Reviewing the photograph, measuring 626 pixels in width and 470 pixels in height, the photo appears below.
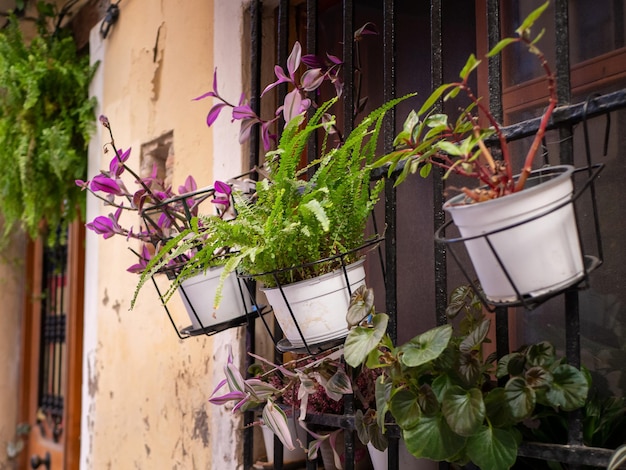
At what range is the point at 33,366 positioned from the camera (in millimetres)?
3590

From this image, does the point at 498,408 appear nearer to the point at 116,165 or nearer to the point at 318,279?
the point at 318,279

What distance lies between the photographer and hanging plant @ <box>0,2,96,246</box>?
244cm

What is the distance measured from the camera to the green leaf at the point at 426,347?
3.06 feet

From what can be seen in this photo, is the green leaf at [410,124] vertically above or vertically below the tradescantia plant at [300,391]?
above

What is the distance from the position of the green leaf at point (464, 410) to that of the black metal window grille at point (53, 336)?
2752 mm

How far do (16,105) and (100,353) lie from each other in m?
1.02

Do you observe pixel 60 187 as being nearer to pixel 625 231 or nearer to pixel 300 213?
pixel 300 213

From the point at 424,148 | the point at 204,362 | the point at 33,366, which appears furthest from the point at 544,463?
the point at 33,366

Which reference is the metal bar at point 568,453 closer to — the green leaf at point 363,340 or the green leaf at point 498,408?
the green leaf at point 498,408

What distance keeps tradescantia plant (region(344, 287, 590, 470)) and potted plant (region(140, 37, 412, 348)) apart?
0.10 meters

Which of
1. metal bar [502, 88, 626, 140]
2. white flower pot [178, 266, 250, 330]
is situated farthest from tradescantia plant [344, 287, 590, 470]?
white flower pot [178, 266, 250, 330]

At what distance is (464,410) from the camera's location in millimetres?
907

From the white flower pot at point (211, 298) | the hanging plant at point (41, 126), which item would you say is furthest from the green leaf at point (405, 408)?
the hanging plant at point (41, 126)

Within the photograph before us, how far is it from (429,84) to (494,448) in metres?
1.06
